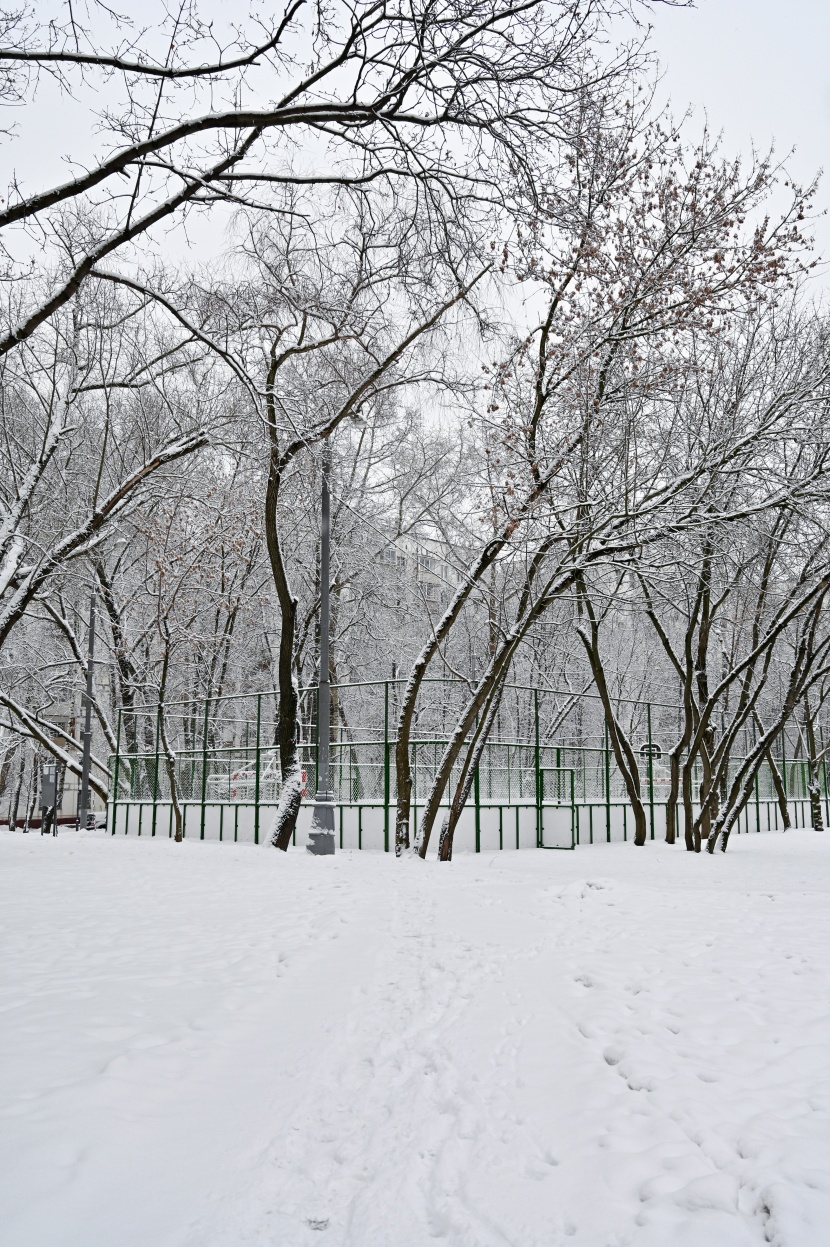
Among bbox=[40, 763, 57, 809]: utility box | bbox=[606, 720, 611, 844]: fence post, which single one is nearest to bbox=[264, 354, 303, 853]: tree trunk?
bbox=[606, 720, 611, 844]: fence post

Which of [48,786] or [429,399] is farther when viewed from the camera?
[48,786]

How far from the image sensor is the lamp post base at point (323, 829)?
52.4ft

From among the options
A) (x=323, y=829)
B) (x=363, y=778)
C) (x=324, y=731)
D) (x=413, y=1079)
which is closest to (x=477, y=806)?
(x=363, y=778)

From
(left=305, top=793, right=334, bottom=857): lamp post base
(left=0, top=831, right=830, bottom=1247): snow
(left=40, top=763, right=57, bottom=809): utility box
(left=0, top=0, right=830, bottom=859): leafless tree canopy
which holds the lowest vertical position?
(left=0, top=831, right=830, bottom=1247): snow

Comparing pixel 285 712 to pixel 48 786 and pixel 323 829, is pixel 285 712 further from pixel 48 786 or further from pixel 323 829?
pixel 48 786

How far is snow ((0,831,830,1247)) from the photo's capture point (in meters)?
3.25

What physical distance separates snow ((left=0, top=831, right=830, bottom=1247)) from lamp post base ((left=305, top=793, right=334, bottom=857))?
677cm

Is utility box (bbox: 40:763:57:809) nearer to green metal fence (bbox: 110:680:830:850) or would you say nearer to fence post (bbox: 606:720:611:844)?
green metal fence (bbox: 110:680:830:850)

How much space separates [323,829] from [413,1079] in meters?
11.5

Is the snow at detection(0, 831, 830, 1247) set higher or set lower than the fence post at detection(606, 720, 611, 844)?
lower

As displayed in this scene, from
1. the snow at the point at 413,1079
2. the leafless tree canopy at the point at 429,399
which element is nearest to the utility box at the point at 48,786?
the leafless tree canopy at the point at 429,399

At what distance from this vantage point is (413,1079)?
15.4ft

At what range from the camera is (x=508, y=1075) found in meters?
4.76

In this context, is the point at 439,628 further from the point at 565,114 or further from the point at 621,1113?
the point at 621,1113
